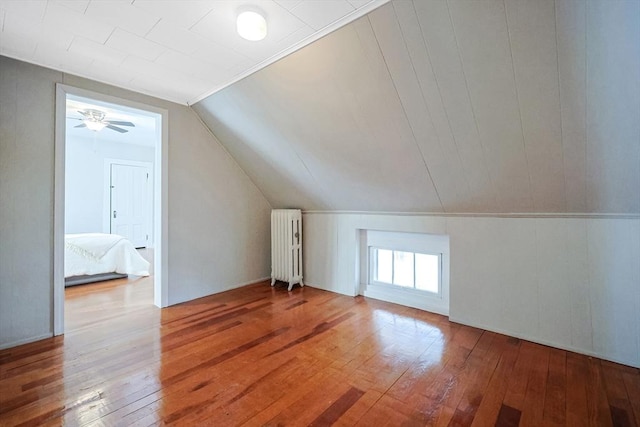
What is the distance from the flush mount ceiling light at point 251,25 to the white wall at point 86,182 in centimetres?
582

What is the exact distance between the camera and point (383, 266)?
11.3ft

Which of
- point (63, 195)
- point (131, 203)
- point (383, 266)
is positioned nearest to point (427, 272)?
point (383, 266)

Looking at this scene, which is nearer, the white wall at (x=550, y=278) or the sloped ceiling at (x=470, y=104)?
the sloped ceiling at (x=470, y=104)

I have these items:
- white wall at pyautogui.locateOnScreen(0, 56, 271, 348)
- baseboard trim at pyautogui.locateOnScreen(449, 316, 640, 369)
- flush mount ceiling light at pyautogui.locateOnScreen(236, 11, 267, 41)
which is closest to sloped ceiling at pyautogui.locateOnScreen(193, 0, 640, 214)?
flush mount ceiling light at pyautogui.locateOnScreen(236, 11, 267, 41)

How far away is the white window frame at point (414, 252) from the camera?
116 inches

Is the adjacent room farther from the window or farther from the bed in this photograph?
the bed

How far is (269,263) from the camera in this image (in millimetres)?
4309

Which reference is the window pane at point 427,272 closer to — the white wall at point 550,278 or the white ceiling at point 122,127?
the white wall at point 550,278

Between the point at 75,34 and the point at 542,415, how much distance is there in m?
3.57

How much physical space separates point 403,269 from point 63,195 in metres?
3.29

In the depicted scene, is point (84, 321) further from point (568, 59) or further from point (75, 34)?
point (568, 59)

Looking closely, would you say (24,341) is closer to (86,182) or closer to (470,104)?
(470,104)

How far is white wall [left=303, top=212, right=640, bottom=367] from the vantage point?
1999mm

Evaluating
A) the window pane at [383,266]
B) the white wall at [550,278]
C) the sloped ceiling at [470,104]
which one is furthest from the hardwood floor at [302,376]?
the sloped ceiling at [470,104]
